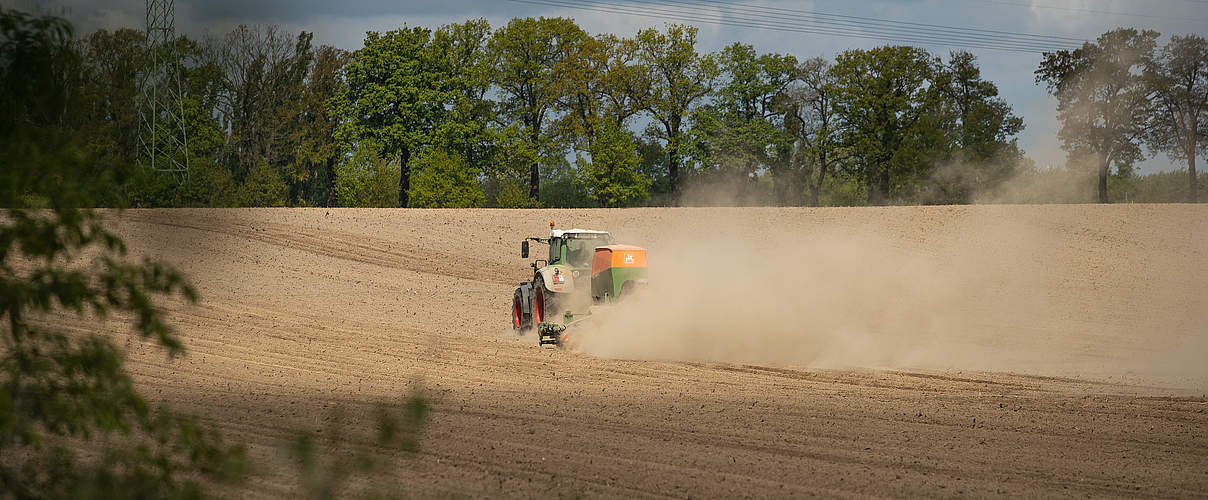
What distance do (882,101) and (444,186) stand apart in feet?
83.1

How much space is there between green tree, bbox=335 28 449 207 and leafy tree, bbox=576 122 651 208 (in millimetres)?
9069

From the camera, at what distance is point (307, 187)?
6281 cm

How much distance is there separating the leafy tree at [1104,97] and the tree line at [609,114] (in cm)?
10

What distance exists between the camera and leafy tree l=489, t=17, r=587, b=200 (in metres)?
53.3

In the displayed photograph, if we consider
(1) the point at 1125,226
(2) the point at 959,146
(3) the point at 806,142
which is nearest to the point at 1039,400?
(1) the point at 1125,226

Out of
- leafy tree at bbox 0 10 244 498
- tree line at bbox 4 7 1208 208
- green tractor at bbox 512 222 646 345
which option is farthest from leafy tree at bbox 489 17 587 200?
leafy tree at bbox 0 10 244 498

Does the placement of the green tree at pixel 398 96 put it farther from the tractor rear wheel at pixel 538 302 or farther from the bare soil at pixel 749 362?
the tractor rear wheel at pixel 538 302

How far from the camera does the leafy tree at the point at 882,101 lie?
173 feet

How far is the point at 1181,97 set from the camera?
47.3 meters

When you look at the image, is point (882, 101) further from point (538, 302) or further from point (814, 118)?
point (538, 302)

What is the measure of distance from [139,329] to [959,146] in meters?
52.8

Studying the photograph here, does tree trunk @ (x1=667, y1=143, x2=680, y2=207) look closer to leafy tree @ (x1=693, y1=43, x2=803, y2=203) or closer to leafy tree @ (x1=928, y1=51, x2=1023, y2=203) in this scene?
leafy tree @ (x1=693, y1=43, x2=803, y2=203)

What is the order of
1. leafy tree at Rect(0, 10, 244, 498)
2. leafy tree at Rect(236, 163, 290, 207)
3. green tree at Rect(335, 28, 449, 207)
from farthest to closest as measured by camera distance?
green tree at Rect(335, 28, 449, 207), leafy tree at Rect(236, 163, 290, 207), leafy tree at Rect(0, 10, 244, 498)

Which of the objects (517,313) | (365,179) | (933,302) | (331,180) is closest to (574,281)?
(517,313)
